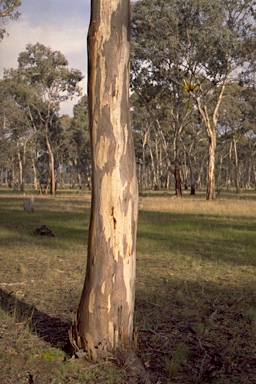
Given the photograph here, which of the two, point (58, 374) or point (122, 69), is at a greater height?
point (122, 69)

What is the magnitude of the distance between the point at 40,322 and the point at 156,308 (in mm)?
1570

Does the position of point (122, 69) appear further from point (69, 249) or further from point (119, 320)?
point (69, 249)

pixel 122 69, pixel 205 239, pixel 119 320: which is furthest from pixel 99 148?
pixel 205 239

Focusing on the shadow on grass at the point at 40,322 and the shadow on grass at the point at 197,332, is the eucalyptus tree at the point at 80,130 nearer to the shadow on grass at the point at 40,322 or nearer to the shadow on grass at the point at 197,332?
the shadow on grass at the point at 197,332

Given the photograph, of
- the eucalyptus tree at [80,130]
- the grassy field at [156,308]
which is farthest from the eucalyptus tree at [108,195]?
the eucalyptus tree at [80,130]

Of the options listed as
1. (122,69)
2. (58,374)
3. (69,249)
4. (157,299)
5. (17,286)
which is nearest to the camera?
(58,374)

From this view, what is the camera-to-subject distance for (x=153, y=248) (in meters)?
11.0

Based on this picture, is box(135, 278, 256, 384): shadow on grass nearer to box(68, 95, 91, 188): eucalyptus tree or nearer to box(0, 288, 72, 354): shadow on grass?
box(0, 288, 72, 354): shadow on grass

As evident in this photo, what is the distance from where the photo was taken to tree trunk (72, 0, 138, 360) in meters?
4.19

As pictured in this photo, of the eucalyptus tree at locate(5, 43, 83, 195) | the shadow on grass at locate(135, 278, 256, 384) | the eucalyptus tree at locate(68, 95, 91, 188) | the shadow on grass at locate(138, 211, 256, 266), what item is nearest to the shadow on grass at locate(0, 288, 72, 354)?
the shadow on grass at locate(135, 278, 256, 384)

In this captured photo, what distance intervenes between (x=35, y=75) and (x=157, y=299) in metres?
35.0

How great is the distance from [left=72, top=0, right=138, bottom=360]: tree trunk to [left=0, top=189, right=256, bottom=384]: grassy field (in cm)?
35

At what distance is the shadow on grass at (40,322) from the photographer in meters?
4.80

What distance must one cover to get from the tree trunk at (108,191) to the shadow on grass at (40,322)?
480 millimetres
